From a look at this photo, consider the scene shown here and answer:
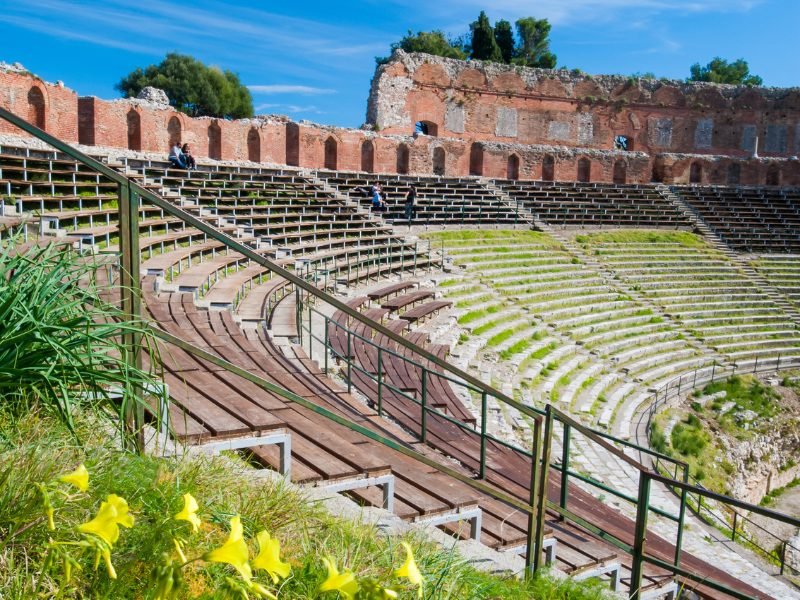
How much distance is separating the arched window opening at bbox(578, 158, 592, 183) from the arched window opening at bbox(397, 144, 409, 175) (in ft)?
29.7

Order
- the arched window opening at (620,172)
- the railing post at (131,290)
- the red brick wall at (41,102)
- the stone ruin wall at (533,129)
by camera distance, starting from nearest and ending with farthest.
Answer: the railing post at (131,290) < the red brick wall at (41,102) < the stone ruin wall at (533,129) < the arched window opening at (620,172)

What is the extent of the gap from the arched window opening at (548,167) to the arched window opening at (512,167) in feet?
4.56

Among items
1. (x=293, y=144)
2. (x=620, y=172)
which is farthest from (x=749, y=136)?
(x=293, y=144)

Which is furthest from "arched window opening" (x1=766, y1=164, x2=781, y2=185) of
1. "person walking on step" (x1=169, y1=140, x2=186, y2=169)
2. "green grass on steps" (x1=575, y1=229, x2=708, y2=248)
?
"person walking on step" (x1=169, y1=140, x2=186, y2=169)

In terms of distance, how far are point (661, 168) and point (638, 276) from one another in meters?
16.4

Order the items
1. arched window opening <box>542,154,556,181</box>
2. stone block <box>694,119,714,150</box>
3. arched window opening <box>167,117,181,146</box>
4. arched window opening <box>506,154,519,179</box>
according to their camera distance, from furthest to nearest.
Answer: stone block <box>694,119,714,150</box>, arched window opening <box>542,154,556,181</box>, arched window opening <box>506,154,519,179</box>, arched window opening <box>167,117,181,146</box>

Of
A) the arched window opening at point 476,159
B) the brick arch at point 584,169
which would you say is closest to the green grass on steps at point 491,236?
the arched window opening at point 476,159

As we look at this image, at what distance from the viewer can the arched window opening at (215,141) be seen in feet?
80.3

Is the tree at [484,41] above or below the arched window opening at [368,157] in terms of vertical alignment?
above

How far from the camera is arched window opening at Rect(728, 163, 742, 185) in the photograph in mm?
35000

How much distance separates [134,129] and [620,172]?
2283 cm

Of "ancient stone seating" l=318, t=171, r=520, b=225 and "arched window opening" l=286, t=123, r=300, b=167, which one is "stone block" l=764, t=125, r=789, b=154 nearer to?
"ancient stone seating" l=318, t=171, r=520, b=225

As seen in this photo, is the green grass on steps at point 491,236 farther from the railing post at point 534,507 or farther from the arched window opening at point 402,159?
the railing post at point 534,507

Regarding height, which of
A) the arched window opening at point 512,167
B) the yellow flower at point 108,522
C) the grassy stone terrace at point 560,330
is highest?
the arched window opening at point 512,167
